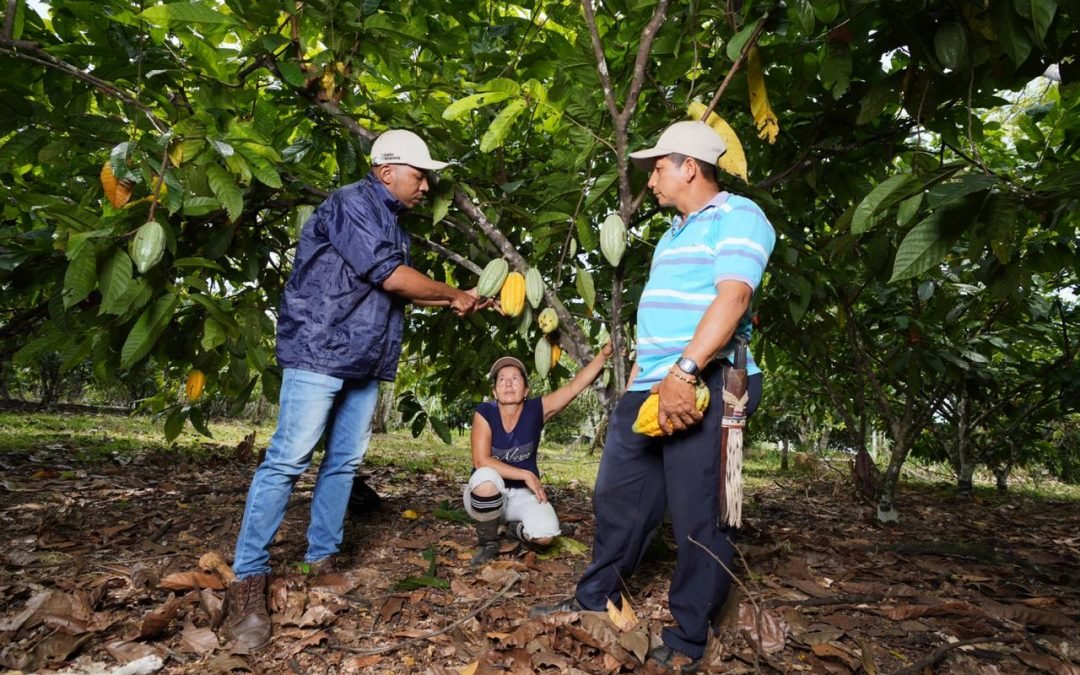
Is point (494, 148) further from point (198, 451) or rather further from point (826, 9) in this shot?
point (198, 451)

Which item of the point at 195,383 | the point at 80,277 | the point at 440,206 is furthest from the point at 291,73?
the point at 195,383

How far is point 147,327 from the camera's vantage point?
189 centimetres

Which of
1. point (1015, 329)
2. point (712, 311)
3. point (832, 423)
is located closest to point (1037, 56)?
point (712, 311)

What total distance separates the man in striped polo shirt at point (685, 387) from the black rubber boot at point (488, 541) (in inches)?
26.5

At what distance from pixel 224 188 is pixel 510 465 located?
56.2 inches

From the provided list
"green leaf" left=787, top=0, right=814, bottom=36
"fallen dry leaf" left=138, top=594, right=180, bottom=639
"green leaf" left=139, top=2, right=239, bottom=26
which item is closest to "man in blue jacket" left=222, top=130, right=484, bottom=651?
"fallen dry leaf" left=138, top=594, right=180, bottom=639

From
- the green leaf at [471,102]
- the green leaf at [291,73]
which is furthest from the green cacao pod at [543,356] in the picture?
the green leaf at [291,73]

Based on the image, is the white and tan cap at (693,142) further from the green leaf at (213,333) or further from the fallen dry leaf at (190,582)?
the fallen dry leaf at (190,582)

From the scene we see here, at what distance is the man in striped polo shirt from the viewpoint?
151cm

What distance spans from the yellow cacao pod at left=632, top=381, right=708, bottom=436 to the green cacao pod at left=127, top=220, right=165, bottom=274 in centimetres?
130

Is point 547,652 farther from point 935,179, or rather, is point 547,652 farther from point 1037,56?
point 1037,56

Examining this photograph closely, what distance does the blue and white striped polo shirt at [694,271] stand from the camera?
1.54m

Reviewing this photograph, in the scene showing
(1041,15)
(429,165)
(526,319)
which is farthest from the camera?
(526,319)

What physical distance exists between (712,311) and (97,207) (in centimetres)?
219
